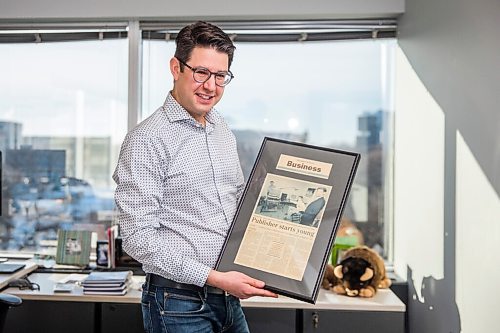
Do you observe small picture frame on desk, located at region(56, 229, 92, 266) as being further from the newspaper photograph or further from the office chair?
the newspaper photograph

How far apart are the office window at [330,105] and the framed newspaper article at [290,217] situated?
1607mm

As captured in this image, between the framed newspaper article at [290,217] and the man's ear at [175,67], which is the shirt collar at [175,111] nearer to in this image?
the man's ear at [175,67]

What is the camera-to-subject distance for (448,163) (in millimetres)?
2420

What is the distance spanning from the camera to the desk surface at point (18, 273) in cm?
274

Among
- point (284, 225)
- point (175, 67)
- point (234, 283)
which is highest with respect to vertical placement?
point (175, 67)

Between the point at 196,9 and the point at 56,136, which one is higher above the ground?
the point at 196,9

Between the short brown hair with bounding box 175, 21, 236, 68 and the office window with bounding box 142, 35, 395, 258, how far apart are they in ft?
5.77

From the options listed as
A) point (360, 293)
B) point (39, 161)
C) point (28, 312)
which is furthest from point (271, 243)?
point (39, 161)

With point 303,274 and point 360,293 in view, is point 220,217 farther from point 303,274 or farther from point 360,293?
point 360,293

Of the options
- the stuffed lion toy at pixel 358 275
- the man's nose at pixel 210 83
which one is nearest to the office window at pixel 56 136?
the stuffed lion toy at pixel 358 275

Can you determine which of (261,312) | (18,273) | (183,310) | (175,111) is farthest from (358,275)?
(18,273)

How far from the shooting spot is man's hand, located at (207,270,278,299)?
1596 millimetres

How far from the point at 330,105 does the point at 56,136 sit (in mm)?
1651

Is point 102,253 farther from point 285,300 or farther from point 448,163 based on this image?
point 448,163
